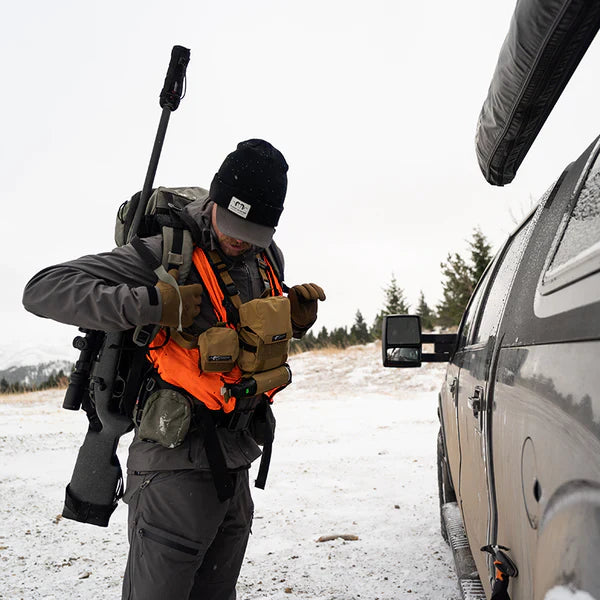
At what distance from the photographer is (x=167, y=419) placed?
211cm

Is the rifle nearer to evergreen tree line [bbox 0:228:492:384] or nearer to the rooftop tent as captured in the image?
the rooftop tent

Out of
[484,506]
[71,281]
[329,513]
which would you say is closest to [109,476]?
[71,281]

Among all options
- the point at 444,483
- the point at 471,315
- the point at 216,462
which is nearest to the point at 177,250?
the point at 216,462

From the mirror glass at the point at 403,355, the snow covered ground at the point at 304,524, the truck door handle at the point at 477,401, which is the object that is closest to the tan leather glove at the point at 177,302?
the truck door handle at the point at 477,401

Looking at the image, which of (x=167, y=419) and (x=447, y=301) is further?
(x=447, y=301)

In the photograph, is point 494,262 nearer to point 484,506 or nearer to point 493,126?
point 493,126

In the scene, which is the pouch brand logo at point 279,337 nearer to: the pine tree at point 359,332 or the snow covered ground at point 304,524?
the snow covered ground at point 304,524

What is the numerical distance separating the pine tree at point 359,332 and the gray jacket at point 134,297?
3029cm

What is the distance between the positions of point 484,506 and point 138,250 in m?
1.45

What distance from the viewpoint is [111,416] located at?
2307 millimetres

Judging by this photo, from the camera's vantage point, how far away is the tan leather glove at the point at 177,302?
2.00m

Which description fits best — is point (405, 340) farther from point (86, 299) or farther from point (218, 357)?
point (86, 299)

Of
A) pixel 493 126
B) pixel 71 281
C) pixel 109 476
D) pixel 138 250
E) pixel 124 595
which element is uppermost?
pixel 493 126

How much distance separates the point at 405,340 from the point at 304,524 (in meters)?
2.11
